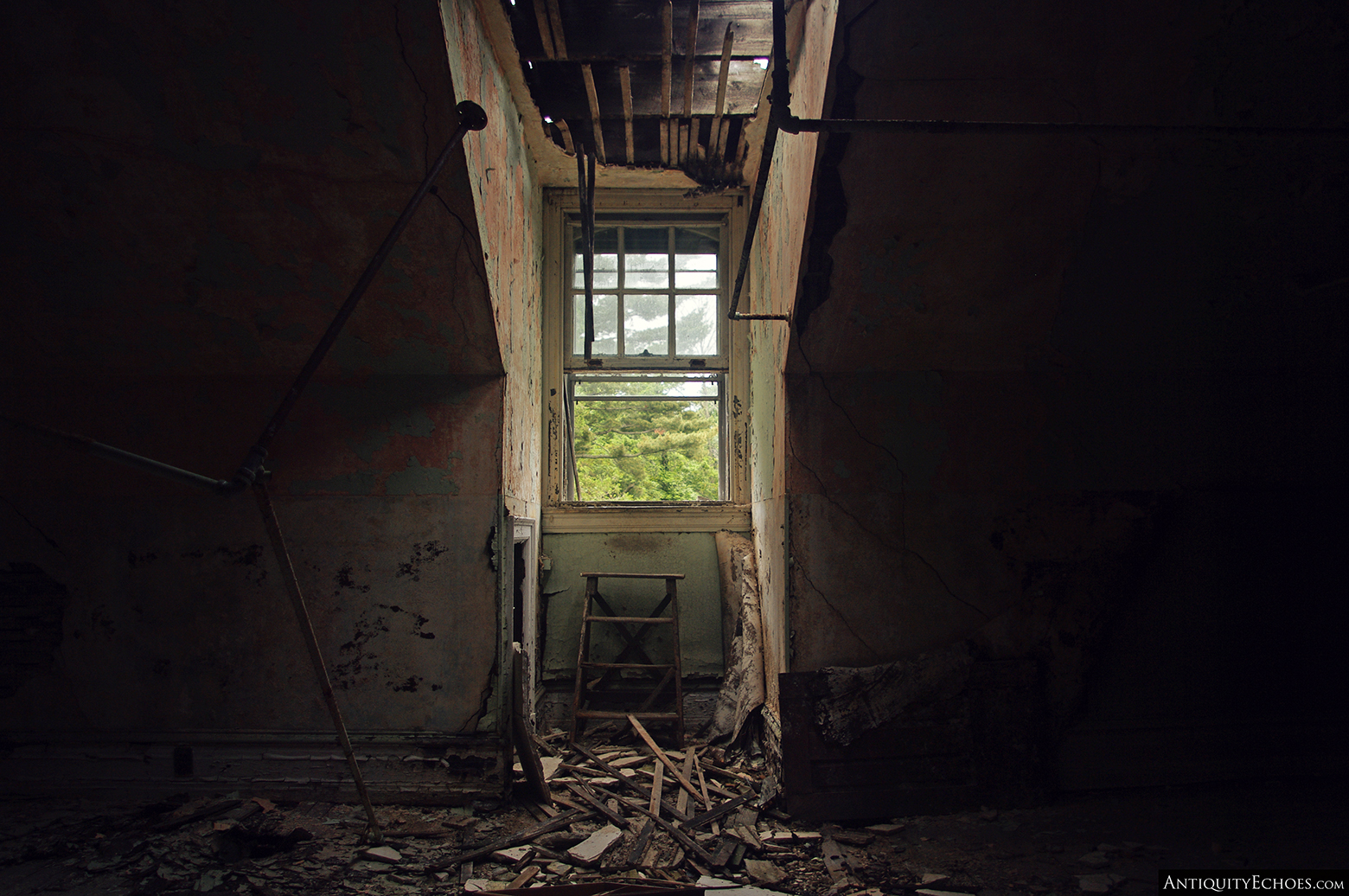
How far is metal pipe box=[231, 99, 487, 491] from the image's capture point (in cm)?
222

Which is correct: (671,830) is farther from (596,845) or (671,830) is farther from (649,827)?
(596,845)

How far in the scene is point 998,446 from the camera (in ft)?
10.6

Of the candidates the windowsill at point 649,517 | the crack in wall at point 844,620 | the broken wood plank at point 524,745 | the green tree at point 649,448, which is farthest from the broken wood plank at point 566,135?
the green tree at point 649,448

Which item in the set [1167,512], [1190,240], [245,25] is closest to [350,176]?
[245,25]

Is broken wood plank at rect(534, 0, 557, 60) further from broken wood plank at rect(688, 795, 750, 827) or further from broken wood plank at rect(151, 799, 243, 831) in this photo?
broken wood plank at rect(151, 799, 243, 831)

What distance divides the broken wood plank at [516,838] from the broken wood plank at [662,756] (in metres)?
0.52

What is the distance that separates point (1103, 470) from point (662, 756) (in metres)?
2.66

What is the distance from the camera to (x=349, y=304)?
2.32 m

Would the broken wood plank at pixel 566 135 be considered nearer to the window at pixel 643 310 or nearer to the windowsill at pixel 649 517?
the window at pixel 643 310

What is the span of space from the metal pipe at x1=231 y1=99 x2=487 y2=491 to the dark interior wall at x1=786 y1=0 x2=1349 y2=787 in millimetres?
1425

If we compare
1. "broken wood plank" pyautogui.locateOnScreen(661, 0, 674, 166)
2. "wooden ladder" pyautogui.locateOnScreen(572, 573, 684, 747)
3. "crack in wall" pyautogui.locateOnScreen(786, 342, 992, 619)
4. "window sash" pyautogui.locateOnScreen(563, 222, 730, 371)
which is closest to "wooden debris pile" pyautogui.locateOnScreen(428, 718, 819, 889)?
"wooden ladder" pyautogui.locateOnScreen(572, 573, 684, 747)

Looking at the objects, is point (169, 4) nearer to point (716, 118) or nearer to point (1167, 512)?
point (716, 118)

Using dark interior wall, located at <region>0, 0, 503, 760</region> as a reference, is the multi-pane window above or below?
above

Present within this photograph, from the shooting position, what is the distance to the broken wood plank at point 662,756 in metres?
3.38
